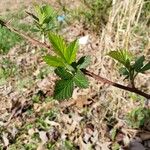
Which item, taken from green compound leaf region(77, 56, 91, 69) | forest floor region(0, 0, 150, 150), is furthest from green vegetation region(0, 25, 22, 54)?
green compound leaf region(77, 56, 91, 69)

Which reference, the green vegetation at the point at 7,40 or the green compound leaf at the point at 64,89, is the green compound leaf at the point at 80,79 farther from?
the green vegetation at the point at 7,40

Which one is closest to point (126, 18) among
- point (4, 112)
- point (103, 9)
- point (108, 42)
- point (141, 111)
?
point (108, 42)

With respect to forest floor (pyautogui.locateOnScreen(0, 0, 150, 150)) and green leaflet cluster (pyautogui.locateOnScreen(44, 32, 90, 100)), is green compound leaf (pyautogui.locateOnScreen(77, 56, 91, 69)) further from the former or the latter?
forest floor (pyautogui.locateOnScreen(0, 0, 150, 150))

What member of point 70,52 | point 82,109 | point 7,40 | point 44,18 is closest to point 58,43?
point 70,52

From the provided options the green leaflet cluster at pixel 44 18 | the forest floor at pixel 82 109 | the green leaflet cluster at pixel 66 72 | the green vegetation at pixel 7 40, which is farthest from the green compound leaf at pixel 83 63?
the green vegetation at pixel 7 40

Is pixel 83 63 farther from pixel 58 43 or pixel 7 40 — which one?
pixel 7 40

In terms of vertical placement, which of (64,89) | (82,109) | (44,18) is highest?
(44,18)

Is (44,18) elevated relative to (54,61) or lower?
elevated
